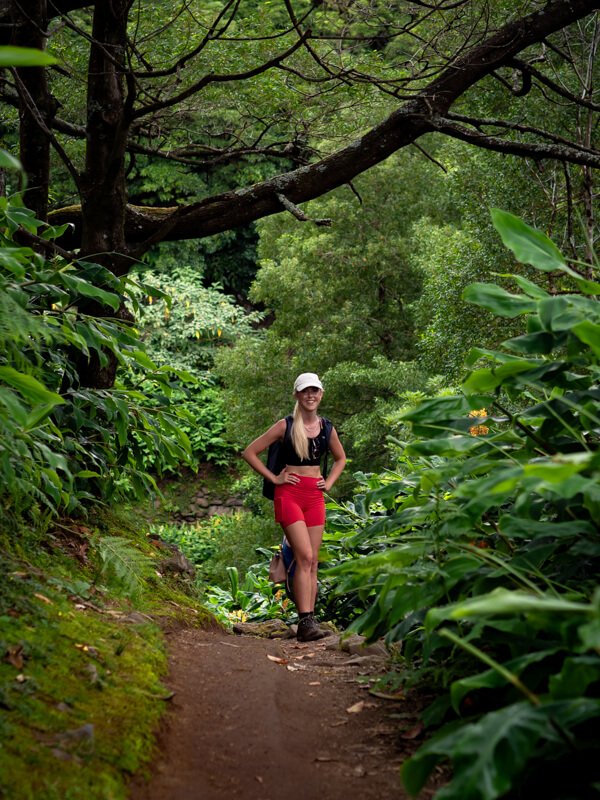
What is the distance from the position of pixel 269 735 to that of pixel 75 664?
28.6 inches

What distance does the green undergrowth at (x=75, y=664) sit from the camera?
8.36 feet

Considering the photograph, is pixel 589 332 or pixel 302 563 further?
pixel 302 563

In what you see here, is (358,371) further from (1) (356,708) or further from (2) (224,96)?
(1) (356,708)

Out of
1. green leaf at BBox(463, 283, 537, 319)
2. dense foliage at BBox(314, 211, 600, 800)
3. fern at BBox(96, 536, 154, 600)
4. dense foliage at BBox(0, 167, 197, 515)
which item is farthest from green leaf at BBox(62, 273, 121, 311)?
green leaf at BBox(463, 283, 537, 319)

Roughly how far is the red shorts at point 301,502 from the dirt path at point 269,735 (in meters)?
1.48

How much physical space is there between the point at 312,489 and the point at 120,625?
7.16 feet

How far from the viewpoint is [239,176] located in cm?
2405

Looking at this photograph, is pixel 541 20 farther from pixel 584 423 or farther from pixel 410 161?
pixel 410 161

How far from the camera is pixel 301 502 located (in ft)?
20.0

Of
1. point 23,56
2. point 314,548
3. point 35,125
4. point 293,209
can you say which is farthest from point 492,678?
point 35,125

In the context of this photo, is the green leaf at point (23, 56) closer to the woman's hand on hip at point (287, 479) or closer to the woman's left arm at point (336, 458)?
the woman's hand on hip at point (287, 479)

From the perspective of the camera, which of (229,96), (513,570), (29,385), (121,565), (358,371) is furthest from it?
(358,371)

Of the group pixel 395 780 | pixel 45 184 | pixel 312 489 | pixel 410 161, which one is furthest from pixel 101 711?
pixel 410 161

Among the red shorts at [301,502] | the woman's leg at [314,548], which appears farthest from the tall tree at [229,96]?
the woman's leg at [314,548]
